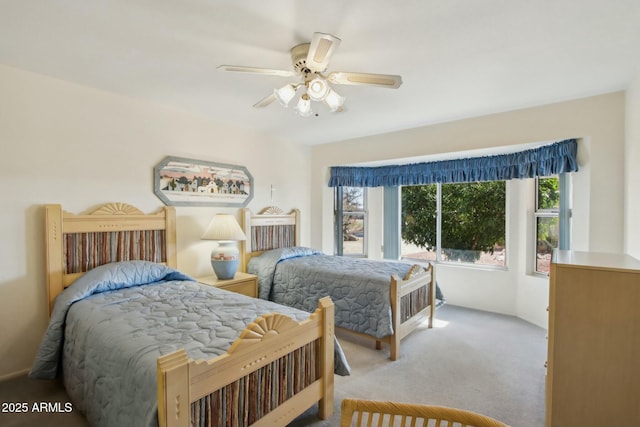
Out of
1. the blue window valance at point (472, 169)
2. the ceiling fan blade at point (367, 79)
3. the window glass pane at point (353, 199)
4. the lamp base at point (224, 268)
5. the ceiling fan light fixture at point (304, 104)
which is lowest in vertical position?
the lamp base at point (224, 268)

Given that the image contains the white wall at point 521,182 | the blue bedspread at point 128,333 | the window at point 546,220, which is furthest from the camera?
the window at point 546,220

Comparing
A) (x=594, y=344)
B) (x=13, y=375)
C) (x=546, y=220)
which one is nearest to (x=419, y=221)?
(x=546, y=220)

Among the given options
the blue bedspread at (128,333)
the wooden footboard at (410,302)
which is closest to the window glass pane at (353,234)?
the wooden footboard at (410,302)

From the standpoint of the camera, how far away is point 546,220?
3551mm

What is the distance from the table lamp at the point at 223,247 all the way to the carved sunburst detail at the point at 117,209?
0.70 m

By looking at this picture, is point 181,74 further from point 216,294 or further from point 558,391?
point 558,391

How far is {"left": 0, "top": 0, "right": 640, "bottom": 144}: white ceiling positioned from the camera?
5.02 feet

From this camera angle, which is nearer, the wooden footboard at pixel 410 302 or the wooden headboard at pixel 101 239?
the wooden headboard at pixel 101 239

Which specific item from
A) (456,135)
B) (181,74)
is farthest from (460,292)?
(181,74)

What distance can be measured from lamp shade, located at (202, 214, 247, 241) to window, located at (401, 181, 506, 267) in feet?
9.19

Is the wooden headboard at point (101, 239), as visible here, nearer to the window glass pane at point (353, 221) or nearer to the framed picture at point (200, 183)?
the framed picture at point (200, 183)

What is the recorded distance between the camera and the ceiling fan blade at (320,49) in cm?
144

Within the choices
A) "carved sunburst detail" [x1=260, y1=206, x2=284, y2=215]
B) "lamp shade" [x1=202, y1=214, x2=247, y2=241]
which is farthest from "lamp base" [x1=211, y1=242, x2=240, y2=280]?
"carved sunburst detail" [x1=260, y1=206, x2=284, y2=215]

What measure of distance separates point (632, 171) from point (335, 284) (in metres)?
2.63
